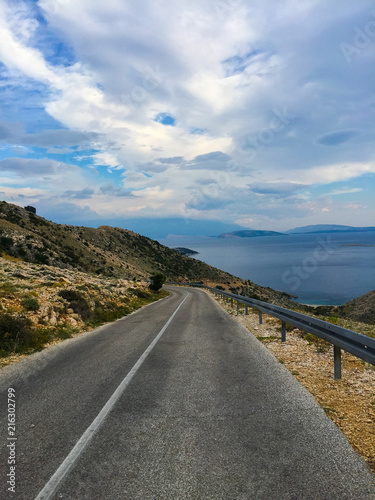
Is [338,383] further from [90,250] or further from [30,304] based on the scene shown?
[90,250]

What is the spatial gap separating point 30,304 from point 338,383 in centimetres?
1059

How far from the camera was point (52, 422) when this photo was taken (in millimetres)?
4406

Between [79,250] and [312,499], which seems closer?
[312,499]

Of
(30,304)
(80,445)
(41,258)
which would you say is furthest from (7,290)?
(41,258)

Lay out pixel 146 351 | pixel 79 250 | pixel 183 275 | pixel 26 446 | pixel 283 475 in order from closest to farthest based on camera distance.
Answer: pixel 283 475, pixel 26 446, pixel 146 351, pixel 79 250, pixel 183 275

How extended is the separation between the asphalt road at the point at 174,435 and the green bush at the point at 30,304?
15.0 feet

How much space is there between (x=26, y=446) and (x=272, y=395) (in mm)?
3690

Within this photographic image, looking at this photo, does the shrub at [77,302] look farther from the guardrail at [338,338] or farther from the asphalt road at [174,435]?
the guardrail at [338,338]

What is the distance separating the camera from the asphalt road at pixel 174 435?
115 inches

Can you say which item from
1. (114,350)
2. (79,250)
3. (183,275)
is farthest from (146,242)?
(114,350)

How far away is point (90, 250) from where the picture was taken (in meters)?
74.9

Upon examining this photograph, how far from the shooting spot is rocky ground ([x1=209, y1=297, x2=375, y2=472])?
404 cm

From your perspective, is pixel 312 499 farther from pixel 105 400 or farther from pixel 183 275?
pixel 183 275

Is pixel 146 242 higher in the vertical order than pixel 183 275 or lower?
higher
